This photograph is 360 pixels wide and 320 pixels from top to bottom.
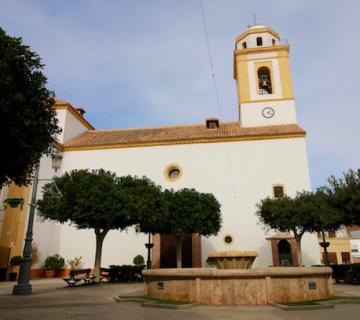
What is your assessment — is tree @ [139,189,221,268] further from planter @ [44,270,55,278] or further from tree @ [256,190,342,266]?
planter @ [44,270,55,278]

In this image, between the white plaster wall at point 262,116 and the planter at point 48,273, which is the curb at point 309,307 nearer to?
the planter at point 48,273

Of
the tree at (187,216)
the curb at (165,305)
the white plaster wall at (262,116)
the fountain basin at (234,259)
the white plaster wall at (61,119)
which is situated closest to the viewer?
the curb at (165,305)

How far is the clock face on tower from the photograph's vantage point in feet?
93.3

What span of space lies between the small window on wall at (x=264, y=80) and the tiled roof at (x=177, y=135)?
12.3 feet

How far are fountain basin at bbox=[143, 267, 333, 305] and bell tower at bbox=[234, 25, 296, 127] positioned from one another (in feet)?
66.3

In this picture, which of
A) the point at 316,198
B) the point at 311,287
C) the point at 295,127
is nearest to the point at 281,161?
the point at 295,127

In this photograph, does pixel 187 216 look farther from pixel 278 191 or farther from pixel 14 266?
pixel 14 266

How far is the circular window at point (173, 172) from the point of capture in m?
26.7

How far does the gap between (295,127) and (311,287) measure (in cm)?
1890

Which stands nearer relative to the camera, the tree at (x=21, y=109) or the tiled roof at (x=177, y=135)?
the tree at (x=21, y=109)

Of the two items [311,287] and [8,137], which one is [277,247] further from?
[8,137]

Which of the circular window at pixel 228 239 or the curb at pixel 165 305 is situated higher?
the circular window at pixel 228 239

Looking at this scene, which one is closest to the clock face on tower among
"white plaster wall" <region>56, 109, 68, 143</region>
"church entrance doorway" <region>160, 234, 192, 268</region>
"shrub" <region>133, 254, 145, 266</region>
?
"church entrance doorway" <region>160, 234, 192, 268</region>

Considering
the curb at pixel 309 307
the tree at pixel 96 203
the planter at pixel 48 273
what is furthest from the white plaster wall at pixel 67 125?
the curb at pixel 309 307
